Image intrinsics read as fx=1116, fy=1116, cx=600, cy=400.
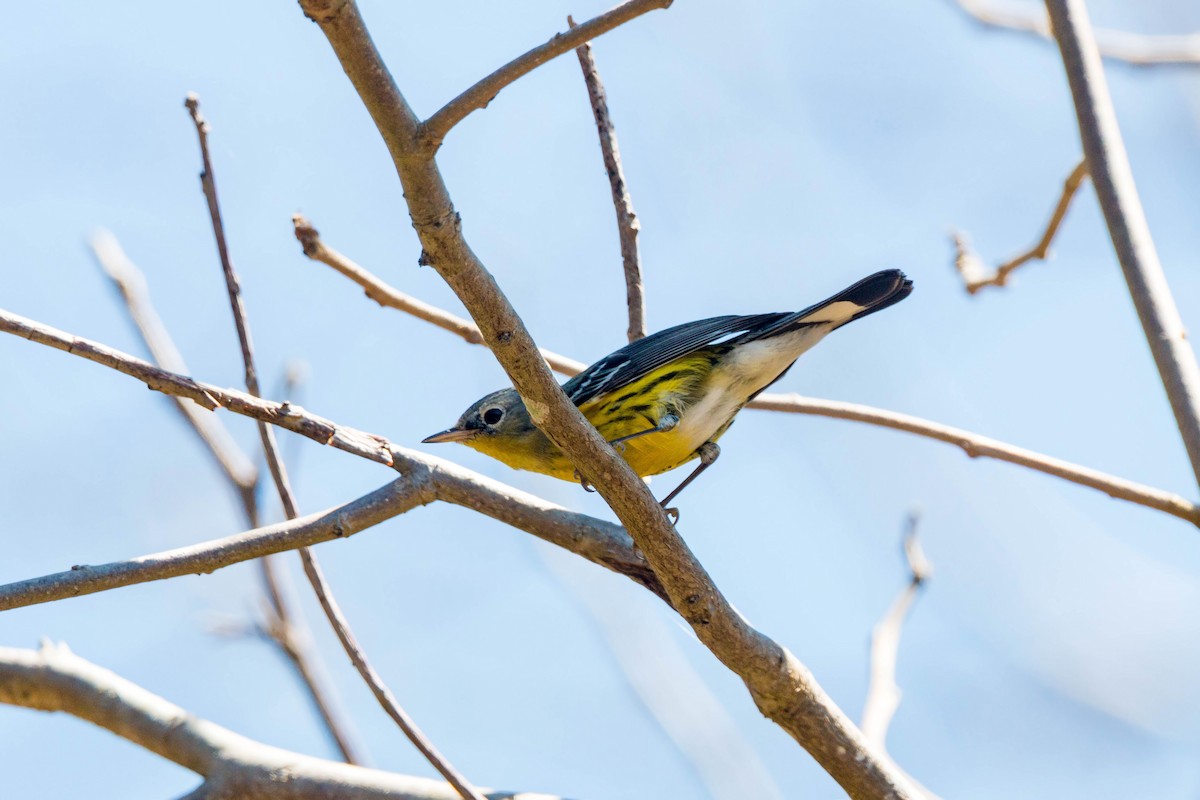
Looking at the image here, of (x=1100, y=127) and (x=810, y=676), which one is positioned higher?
(x=1100, y=127)

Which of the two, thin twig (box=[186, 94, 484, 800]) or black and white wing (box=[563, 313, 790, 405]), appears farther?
black and white wing (box=[563, 313, 790, 405])

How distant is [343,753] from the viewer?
175 inches

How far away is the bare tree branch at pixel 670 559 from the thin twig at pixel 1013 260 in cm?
259

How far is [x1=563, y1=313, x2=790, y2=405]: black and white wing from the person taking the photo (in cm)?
523

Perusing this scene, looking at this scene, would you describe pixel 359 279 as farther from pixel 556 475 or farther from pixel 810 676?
pixel 810 676

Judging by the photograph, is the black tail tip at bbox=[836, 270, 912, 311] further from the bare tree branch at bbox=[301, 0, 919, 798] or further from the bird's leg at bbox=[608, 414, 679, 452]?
the bare tree branch at bbox=[301, 0, 919, 798]

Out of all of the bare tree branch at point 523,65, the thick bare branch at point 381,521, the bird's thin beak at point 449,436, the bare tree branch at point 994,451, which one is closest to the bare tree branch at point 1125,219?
the bare tree branch at point 994,451

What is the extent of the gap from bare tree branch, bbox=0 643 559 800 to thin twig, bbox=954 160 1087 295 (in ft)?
10.8

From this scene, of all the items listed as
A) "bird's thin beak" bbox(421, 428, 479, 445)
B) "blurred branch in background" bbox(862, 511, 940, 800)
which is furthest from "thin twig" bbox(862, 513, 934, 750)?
"bird's thin beak" bbox(421, 428, 479, 445)

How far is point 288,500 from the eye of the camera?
388 cm

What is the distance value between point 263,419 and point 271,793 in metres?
1.54

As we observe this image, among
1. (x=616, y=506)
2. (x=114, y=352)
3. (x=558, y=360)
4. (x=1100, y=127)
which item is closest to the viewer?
(x=114, y=352)

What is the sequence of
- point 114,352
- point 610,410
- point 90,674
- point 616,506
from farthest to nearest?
point 610,410 < point 90,674 < point 616,506 < point 114,352

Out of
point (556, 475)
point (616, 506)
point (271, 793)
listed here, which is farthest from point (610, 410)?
point (271, 793)
